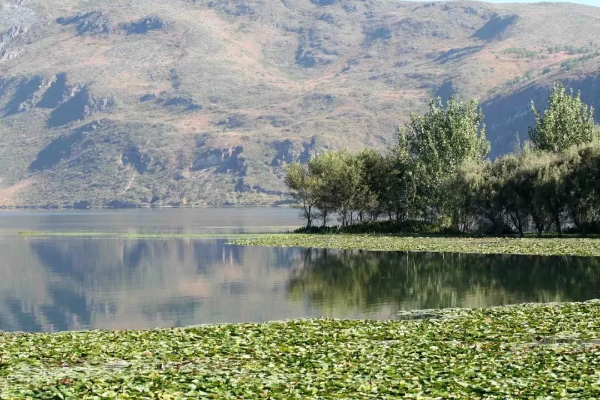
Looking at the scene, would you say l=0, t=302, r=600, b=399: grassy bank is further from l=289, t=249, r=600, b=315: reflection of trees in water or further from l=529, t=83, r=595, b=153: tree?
l=529, t=83, r=595, b=153: tree

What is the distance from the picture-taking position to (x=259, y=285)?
177 feet

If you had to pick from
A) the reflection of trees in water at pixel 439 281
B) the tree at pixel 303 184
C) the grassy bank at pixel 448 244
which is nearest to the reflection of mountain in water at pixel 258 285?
the reflection of trees in water at pixel 439 281

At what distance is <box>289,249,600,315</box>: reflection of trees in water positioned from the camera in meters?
43.2

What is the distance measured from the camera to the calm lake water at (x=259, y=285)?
135 feet

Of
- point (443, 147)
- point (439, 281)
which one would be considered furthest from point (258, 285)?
point (443, 147)

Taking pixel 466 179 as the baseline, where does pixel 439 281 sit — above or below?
below

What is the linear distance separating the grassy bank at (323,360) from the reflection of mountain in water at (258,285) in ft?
24.2

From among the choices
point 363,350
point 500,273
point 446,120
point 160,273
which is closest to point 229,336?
point 363,350

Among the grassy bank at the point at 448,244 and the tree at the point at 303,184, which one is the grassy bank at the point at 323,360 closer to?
the grassy bank at the point at 448,244

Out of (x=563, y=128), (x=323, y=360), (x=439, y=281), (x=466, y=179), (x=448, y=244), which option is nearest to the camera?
(x=323, y=360)

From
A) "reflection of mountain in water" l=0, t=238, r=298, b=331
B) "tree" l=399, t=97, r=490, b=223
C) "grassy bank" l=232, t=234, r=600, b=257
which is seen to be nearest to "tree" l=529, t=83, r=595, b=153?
"tree" l=399, t=97, r=490, b=223

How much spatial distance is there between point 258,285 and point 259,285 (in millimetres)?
69

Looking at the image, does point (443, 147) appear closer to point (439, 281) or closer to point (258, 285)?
point (439, 281)

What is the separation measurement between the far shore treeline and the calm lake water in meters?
19.9
